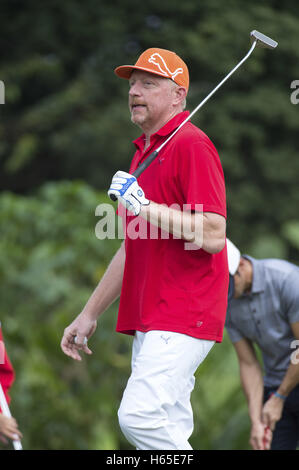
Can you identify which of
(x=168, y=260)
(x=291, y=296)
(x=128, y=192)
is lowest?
(x=291, y=296)

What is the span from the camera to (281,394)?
4270 millimetres

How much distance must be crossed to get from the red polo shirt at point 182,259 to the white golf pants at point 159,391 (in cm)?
6

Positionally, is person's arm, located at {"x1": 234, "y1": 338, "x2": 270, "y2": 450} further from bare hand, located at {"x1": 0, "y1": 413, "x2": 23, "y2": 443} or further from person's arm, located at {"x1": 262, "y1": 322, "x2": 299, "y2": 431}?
bare hand, located at {"x1": 0, "y1": 413, "x2": 23, "y2": 443}

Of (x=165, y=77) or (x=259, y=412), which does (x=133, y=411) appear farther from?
(x=259, y=412)

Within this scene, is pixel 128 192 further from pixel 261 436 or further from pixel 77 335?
pixel 261 436

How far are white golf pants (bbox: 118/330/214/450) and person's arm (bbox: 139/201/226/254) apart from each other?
1.23 feet

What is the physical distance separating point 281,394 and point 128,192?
1850 mm

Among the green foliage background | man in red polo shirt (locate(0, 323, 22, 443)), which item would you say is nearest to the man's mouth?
man in red polo shirt (locate(0, 323, 22, 443))

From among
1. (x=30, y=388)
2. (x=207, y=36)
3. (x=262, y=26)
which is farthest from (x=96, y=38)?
(x=30, y=388)

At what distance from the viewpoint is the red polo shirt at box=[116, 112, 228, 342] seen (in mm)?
3088

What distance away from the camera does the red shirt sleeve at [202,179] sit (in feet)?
10.0

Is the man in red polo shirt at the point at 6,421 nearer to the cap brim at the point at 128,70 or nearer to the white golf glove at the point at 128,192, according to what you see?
the white golf glove at the point at 128,192

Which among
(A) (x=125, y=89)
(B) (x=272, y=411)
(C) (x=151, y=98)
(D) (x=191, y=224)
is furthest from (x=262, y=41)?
(A) (x=125, y=89)

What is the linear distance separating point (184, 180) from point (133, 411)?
2.93 feet
